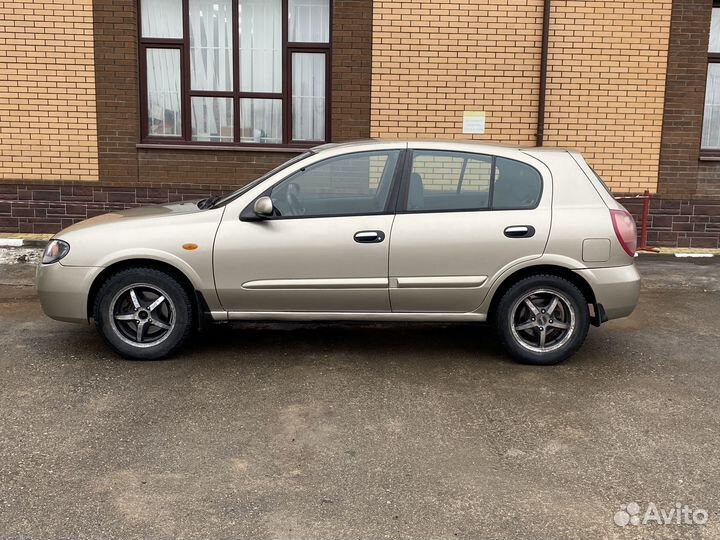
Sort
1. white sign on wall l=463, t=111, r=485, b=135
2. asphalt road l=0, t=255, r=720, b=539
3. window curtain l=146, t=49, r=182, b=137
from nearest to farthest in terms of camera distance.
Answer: asphalt road l=0, t=255, r=720, b=539 < white sign on wall l=463, t=111, r=485, b=135 < window curtain l=146, t=49, r=182, b=137

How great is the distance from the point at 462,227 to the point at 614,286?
1176 millimetres

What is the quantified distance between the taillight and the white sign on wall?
5.02 m

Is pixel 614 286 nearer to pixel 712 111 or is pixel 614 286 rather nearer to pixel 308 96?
pixel 308 96

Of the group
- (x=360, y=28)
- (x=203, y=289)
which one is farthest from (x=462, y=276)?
(x=360, y=28)

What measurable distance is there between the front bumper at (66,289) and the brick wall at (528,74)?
5.69 meters

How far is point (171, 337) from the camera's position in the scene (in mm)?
5332

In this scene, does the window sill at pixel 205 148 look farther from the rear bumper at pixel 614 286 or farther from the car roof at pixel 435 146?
the rear bumper at pixel 614 286

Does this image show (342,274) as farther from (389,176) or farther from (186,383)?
(186,383)

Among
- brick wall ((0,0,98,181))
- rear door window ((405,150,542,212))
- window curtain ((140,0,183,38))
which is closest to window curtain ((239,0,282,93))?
window curtain ((140,0,183,38))

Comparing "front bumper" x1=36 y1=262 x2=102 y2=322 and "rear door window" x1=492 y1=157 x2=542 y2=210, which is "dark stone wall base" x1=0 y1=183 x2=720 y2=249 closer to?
"front bumper" x1=36 y1=262 x2=102 y2=322

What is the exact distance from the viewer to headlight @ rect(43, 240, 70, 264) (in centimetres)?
525

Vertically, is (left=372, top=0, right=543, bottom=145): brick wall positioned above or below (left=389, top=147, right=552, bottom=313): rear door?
above

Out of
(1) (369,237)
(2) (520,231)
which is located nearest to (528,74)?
(2) (520,231)

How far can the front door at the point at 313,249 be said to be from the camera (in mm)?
5199
